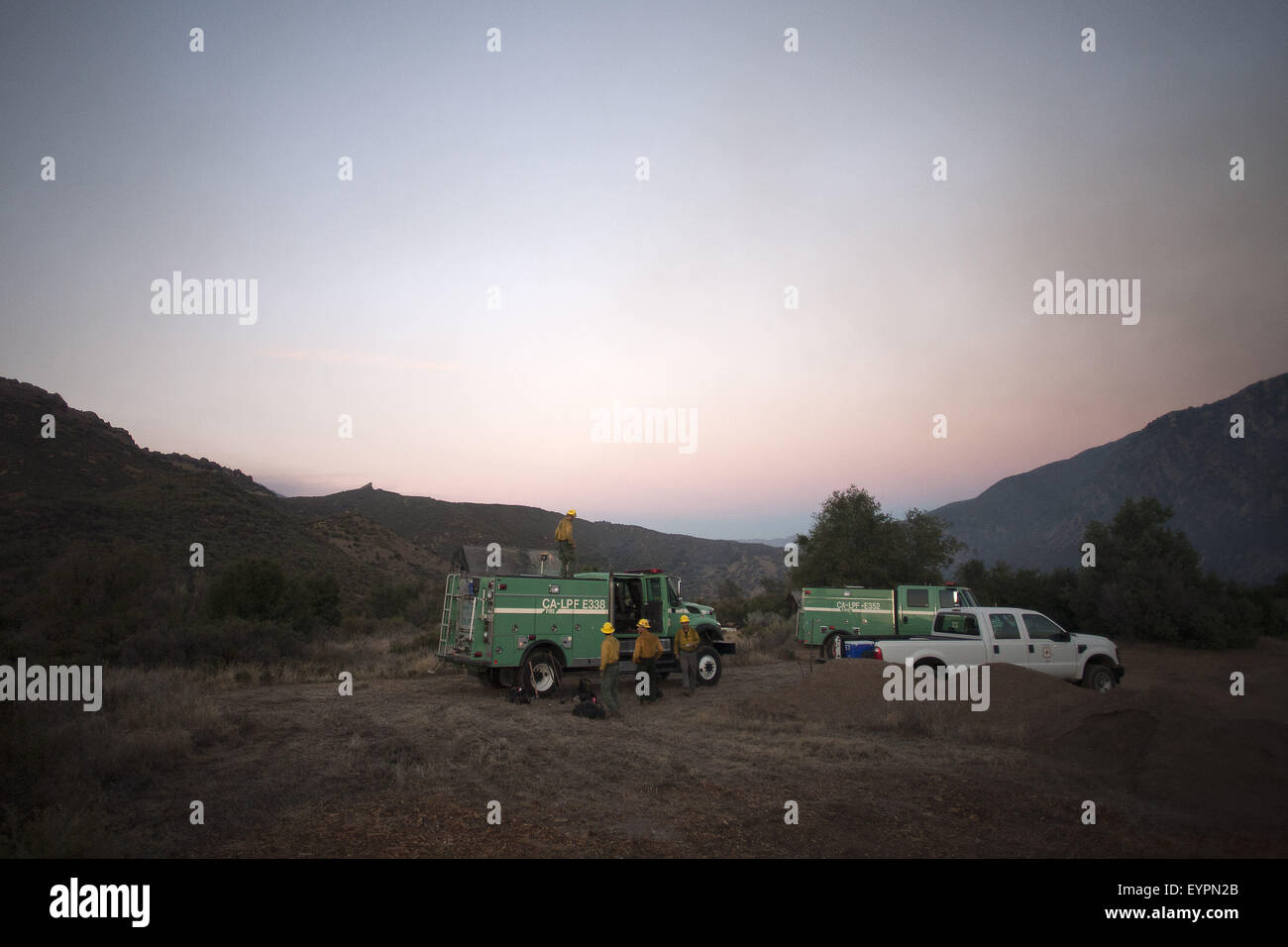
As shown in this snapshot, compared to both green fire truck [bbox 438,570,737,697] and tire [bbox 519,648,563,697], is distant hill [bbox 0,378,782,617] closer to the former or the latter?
green fire truck [bbox 438,570,737,697]

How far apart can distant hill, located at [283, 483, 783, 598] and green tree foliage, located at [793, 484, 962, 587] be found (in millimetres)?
28315

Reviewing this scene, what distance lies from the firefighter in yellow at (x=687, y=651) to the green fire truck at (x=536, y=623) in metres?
0.52

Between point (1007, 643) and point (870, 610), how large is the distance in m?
7.79

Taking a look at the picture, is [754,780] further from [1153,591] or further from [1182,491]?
[1182,491]

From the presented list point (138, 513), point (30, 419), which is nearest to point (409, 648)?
point (138, 513)

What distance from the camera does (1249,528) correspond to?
241 ft

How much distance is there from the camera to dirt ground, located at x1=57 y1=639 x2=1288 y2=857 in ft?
21.4

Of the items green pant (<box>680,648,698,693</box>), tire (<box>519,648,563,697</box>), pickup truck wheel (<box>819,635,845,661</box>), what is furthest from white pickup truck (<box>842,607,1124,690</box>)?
pickup truck wheel (<box>819,635,845,661</box>)

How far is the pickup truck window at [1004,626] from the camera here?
14117mm

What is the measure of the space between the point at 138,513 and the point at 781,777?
137 ft

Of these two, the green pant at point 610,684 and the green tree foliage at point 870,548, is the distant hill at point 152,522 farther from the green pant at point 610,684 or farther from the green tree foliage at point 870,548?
the green pant at point 610,684

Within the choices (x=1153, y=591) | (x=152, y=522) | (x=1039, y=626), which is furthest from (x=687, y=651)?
(x=152, y=522)

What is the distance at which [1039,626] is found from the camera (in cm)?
1457
